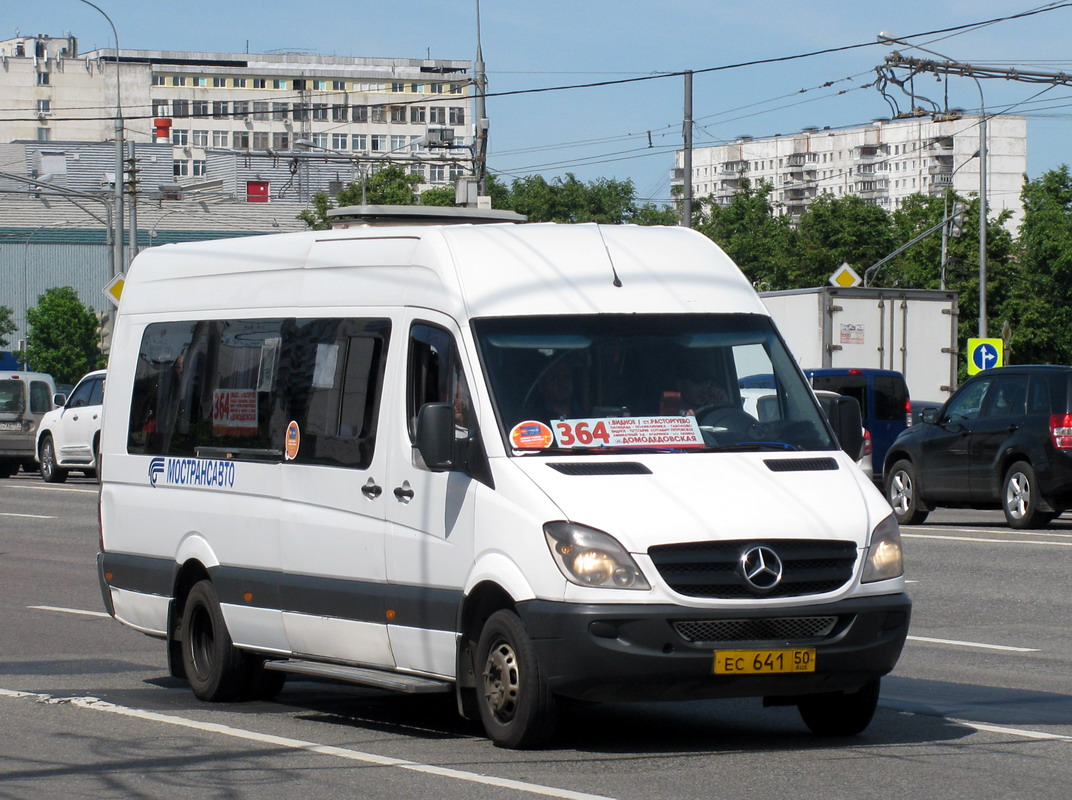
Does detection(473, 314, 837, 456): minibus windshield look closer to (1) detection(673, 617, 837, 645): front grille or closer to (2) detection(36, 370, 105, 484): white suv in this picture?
(1) detection(673, 617, 837, 645): front grille

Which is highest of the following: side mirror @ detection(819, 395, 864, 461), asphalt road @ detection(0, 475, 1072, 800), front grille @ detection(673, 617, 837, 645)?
side mirror @ detection(819, 395, 864, 461)

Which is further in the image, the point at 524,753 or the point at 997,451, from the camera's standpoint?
the point at 997,451

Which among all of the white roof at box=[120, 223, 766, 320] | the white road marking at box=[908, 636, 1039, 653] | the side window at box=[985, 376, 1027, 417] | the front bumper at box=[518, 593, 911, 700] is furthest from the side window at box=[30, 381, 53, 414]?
the front bumper at box=[518, 593, 911, 700]

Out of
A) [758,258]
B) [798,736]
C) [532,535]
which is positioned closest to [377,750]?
[532,535]

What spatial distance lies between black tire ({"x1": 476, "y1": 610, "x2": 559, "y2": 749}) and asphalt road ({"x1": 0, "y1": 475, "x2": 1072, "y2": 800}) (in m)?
0.11

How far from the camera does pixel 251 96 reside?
601 feet

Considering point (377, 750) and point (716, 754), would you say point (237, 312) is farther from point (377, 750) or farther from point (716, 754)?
point (716, 754)

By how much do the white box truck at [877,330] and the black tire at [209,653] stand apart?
22.1 m

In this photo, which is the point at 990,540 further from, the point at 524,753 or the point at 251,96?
the point at 251,96

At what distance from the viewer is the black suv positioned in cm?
1939

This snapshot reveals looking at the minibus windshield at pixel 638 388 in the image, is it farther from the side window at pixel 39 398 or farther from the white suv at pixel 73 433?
the side window at pixel 39 398

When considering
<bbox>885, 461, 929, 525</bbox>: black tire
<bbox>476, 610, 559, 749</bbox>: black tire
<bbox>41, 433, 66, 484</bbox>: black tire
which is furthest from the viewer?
<bbox>41, 433, 66, 484</bbox>: black tire

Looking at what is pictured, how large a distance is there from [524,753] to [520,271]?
2124mm

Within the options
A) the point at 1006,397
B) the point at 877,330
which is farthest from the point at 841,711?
the point at 877,330
